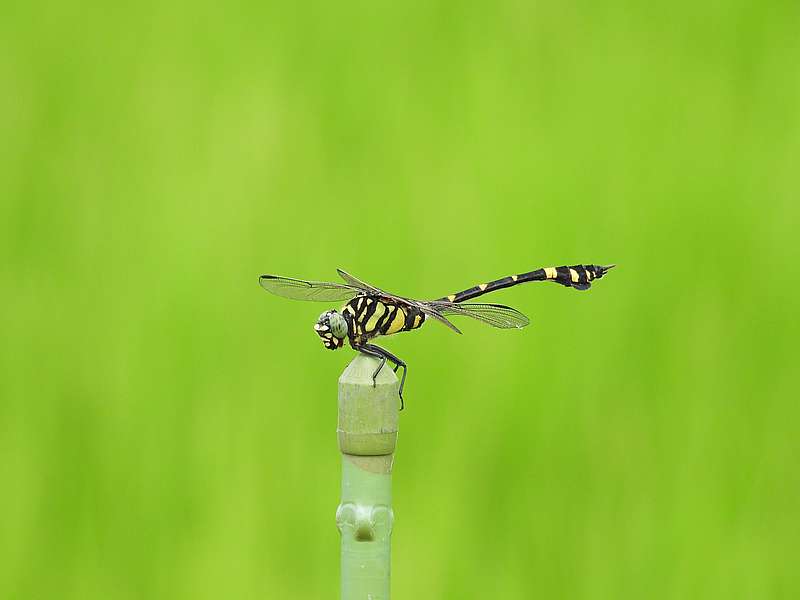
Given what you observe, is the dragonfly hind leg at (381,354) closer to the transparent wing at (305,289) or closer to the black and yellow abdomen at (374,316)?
the black and yellow abdomen at (374,316)

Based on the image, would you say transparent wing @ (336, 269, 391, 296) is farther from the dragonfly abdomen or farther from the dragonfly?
the dragonfly abdomen

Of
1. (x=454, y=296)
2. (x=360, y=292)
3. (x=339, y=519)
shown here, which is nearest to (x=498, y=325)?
(x=454, y=296)

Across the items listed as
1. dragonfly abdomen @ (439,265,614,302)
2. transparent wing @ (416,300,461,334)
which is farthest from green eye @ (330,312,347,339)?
dragonfly abdomen @ (439,265,614,302)

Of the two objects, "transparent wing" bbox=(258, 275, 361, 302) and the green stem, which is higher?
"transparent wing" bbox=(258, 275, 361, 302)

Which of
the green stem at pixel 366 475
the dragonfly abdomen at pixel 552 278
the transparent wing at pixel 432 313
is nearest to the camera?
the green stem at pixel 366 475

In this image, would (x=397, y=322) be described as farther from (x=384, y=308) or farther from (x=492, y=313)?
(x=492, y=313)

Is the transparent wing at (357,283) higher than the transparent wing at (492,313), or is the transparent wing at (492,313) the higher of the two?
the transparent wing at (357,283)

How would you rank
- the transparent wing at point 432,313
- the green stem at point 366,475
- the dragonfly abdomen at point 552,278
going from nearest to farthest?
the green stem at point 366,475, the transparent wing at point 432,313, the dragonfly abdomen at point 552,278

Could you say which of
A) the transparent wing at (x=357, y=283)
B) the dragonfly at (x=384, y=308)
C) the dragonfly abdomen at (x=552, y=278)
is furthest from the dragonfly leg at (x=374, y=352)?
the dragonfly abdomen at (x=552, y=278)
